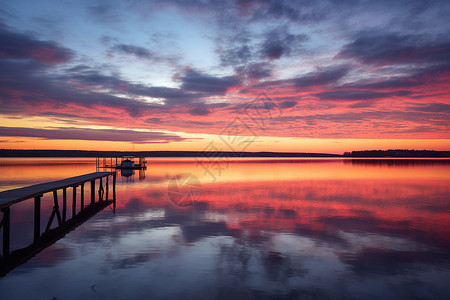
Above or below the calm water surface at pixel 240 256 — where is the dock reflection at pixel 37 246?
above

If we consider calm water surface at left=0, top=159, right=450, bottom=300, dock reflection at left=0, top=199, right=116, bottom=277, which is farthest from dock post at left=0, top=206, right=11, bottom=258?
calm water surface at left=0, top=159, right=450, bottom=300

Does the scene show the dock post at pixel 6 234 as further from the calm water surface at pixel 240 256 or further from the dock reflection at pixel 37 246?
the calm water surface at pixel 240 256

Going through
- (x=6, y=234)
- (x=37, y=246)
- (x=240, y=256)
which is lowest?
(x=240, y=256)

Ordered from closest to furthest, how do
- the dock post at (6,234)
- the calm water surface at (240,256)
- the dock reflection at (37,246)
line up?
the calm water surface at (240,256), the dock reflection at (37,246), the dock post at (6,234)

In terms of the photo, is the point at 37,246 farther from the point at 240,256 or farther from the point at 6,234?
the point at 240,256

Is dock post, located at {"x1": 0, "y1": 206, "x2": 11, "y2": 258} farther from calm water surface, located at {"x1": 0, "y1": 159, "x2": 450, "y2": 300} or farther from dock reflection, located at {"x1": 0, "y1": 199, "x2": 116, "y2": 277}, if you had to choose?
calm water surface, located at {"x1": 0, "y1": 159, "x2": 450, "y2": 300}

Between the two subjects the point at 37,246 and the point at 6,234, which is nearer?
the point at 6,234

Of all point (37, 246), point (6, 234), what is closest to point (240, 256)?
point (37, 246)

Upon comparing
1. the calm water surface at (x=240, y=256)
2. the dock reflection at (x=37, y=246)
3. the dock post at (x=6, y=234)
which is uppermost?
the dock post at (x=6, y=234)

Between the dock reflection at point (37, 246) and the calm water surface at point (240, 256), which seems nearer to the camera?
the calm water surface at point (240, 256)

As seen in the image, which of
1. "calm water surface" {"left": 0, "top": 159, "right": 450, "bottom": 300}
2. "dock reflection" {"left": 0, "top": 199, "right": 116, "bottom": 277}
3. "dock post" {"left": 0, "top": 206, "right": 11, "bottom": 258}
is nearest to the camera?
"calm water surface" {"left": 0, "top": 159, "right": 450, "bottom": 300}

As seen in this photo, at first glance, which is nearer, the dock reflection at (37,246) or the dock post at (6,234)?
the dock reflection at (37,246)

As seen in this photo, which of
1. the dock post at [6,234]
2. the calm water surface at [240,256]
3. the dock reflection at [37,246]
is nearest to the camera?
the calm water surface at [240,256]

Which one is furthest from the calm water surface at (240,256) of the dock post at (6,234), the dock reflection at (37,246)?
the dock post at (6,234)
